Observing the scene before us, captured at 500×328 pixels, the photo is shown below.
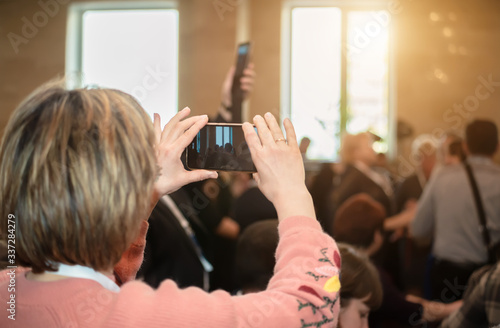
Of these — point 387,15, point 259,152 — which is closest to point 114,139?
point 259,152

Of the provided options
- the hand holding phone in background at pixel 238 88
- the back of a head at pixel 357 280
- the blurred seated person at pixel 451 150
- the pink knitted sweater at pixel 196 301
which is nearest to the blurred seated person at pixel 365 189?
the blurred seated person at pixel 451 150

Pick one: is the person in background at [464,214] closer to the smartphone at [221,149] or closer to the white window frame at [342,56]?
the smartphone at [221,149]

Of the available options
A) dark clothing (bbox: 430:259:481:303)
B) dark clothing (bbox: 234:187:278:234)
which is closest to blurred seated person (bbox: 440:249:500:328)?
dark clothing (bbox: 234:187:278:234)

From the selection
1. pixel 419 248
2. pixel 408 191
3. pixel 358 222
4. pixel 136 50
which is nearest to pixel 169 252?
pixel 358 222

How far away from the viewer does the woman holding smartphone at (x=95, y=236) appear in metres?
0.52

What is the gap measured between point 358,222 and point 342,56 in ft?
17.2

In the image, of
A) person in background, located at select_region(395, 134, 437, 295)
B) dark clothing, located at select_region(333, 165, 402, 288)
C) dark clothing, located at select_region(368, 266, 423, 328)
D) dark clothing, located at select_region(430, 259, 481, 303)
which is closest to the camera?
dark clothing, located at select_region(368, 266, 423, 328)

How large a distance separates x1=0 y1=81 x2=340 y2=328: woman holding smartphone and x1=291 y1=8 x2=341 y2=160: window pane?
5.99m

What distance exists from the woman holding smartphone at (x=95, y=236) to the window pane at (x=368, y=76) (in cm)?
626

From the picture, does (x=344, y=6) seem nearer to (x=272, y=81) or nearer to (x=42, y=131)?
(x=272, y=81)

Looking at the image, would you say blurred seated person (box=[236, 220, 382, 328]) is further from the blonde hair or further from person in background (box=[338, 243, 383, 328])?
the blonde hair

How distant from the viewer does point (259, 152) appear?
0.65m

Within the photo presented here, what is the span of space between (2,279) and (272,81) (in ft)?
19.9

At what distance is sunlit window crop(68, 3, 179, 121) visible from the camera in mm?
5660
